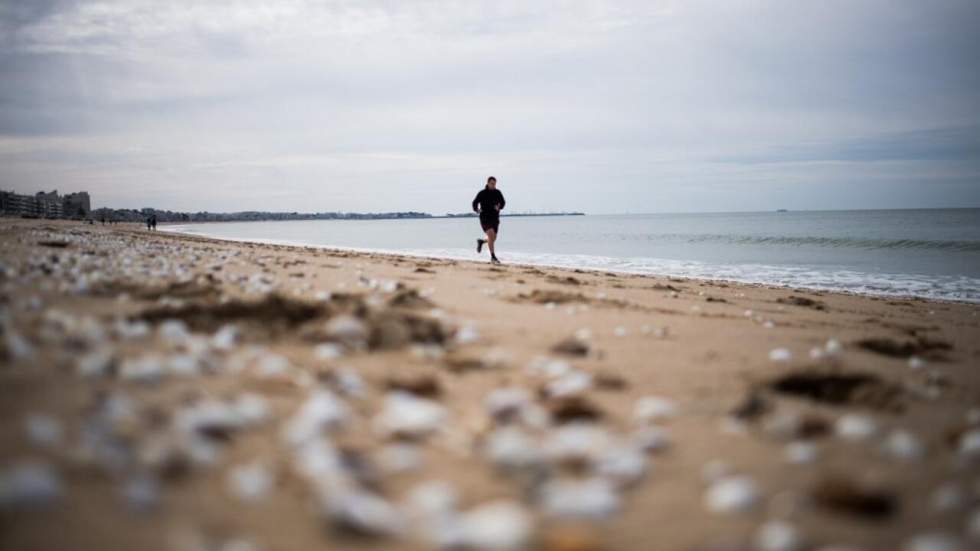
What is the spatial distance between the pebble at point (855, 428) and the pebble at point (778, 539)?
100cm

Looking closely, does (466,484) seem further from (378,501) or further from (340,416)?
(340,416)

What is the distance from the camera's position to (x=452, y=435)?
90.7 inches

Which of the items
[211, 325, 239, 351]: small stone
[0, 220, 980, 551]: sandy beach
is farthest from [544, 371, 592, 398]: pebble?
[211, 325, 239, 351]: small stone

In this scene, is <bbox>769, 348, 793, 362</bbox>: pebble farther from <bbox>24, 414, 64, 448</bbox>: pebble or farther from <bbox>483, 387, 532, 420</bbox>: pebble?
<bbox>24, 414, 64, 448</bbox>: pebble

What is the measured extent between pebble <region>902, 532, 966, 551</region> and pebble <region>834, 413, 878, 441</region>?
28.9 inches

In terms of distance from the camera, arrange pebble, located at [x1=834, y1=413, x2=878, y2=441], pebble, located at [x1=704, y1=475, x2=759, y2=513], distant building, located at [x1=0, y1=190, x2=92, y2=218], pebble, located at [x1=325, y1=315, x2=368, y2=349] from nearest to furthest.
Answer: pebble, located at [x1=704, y1=475, x2=759, y2=513] < pebble, located at [x1=834, y1=413, x2=878, y2=441] < pebble, located at [x1=325, y1=315, x2=368, y2=349] < distant building, located at [x1=0, y1=190, x2=92, y2=218]

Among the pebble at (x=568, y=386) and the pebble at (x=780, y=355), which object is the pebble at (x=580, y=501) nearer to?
the pebble at (x=568, y=386)

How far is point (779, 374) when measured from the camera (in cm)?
342

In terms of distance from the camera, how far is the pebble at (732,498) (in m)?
1.85

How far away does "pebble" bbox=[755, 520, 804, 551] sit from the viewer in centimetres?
162

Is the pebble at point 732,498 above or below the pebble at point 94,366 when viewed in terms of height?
below

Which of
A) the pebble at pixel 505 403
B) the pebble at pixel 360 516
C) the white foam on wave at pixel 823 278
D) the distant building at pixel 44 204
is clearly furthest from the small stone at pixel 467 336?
the distant building at pixel 44 204

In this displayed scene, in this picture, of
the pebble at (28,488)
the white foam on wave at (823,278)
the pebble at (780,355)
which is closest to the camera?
the pebble at (28,488)

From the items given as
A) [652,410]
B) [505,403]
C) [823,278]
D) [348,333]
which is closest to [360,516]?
[505,403]
